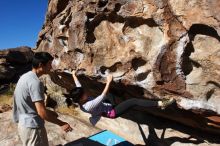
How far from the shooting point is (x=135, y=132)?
34.2ft

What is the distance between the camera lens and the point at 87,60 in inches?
373

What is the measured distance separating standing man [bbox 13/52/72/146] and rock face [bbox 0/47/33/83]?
25.3m

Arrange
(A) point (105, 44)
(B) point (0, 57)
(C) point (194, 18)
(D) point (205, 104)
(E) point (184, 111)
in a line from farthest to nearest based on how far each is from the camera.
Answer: (B) point (0, 57), (A) point (105, 44), (E) point (184, 111), (D) point (205, 104), (C) point (194, 18)

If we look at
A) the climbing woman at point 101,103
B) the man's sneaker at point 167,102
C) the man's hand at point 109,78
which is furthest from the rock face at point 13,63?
the man's sneaker at point 167,102

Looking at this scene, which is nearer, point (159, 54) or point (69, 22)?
point (159, 54)

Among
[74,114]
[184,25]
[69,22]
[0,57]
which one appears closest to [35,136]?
[184,25]

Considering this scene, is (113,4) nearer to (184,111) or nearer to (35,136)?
(184,111)

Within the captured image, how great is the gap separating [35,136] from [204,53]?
3.83 m

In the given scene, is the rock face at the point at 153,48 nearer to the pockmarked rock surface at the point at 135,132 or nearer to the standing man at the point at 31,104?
the pockmarked rock surface at the point at 135,132

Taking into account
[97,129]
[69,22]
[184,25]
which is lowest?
[97,129]

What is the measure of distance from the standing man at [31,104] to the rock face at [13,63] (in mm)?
25256

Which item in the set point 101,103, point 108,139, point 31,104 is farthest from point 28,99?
point 108,139

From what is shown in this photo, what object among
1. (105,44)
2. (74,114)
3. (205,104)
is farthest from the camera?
(74,114)

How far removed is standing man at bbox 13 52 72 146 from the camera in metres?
5.99
